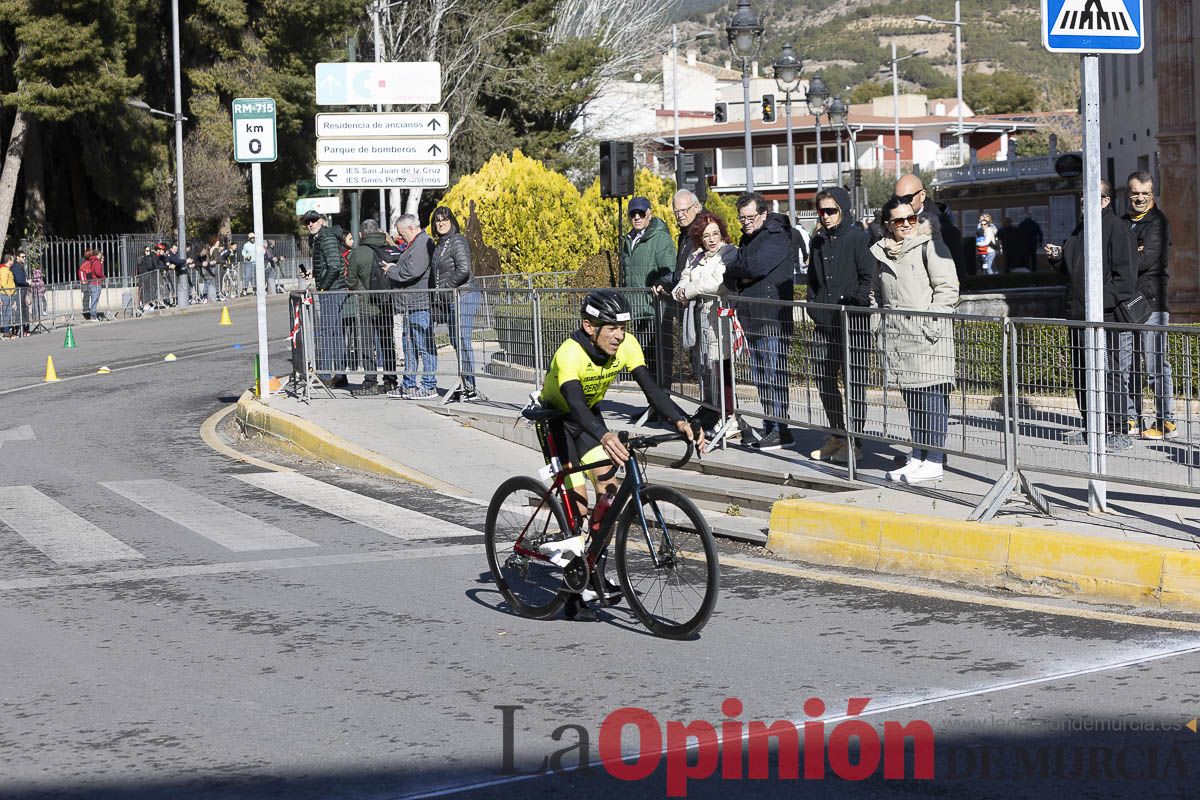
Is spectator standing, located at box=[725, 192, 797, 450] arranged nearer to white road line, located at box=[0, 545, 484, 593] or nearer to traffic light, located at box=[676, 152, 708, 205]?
white road line, located at box=[0, 545, 484, 593]

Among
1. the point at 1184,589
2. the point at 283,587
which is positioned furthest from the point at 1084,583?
the point at 283,587

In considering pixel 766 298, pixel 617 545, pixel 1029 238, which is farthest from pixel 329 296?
pixel 1029 238

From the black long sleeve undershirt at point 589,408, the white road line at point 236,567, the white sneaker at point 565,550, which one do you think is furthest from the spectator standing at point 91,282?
the black long sleeve undershirt at point 589,408

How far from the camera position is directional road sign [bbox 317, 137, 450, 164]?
752 inches

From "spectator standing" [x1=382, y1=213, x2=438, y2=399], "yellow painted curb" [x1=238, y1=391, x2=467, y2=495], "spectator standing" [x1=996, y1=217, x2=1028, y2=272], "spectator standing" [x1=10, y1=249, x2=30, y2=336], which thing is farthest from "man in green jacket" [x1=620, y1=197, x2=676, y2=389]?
"spectator standing" [x1=996, y1=217, x2=1028, y2=272]

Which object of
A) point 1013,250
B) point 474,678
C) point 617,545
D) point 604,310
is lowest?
point 474,678

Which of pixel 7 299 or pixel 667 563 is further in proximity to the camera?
pixel 7 299

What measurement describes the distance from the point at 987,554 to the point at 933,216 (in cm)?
490

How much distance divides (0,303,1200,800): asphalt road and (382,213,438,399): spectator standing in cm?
516

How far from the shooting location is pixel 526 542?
809 centimetres

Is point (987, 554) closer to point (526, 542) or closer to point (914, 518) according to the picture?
point (914, 518)

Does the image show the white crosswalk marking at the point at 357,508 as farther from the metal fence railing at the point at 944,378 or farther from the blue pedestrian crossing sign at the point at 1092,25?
the blue pedestrian crossing sign at the point at 1092,25

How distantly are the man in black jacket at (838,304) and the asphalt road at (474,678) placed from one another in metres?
1.81

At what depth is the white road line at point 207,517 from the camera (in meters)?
10.4
